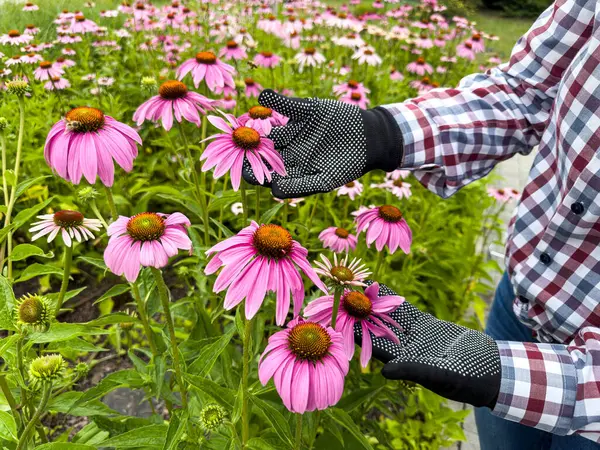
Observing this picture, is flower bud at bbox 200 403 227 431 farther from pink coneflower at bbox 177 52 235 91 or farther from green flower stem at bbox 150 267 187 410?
pink coneflower at bbox 177 52 235 91

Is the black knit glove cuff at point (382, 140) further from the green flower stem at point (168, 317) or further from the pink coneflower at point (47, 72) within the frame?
the pink coneflower at point (47, 72)

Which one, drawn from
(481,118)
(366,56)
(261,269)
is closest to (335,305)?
(261,269)

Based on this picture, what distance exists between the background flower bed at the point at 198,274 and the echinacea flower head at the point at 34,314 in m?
0.03

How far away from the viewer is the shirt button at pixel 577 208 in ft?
2.64

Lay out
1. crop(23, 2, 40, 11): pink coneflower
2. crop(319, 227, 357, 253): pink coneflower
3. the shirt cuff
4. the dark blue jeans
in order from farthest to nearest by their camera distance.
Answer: crop(23, 2, 40, 11): pink coneflower < crop(319, 227, 357, 253): pink coneflower < the dark blue jeans < the shirt cuff

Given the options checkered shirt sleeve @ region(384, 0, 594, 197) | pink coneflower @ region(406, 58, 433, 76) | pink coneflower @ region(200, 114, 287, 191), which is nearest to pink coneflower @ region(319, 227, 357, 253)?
checkered shirt sleeve @ region(384, 0, 594, 197)

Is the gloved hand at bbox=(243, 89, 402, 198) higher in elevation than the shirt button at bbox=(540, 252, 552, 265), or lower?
higher

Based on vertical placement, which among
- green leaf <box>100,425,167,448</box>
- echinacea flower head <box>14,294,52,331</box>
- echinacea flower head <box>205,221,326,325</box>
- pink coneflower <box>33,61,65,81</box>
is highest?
echinacea flower head <box>205,221,326,325</box>

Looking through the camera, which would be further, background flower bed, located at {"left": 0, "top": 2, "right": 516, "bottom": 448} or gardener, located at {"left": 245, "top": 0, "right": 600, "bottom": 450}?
background flower bed, located at {"left": 0, "top": 2, "right": 516, "bottom": 448}

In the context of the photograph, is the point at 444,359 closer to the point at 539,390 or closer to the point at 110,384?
the point at 539,390

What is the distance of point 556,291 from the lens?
34.5 inches

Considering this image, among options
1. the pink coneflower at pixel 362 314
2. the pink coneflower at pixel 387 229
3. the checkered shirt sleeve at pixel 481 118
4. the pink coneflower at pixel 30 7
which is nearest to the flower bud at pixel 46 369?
the pink coneflower at pixel 362 314

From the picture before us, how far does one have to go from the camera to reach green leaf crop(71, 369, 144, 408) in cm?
82

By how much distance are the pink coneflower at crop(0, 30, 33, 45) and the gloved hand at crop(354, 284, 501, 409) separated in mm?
2310
